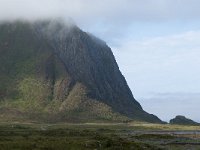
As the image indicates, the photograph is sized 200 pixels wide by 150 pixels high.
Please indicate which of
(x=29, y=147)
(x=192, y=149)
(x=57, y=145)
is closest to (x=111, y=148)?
(x=57, y=145)

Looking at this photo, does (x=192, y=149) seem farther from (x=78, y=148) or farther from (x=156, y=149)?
(x=78, y=148)

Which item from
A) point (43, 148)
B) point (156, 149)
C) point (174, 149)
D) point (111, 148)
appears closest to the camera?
point (43, 148)

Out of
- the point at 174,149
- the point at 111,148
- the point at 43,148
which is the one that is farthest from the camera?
the point at 174,149

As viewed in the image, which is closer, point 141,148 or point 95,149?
point 95,149

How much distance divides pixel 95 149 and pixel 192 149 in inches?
1118

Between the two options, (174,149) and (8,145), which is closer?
(8,145)

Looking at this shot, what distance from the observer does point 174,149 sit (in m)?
101

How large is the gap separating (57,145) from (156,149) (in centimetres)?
2094

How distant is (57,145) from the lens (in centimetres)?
8556

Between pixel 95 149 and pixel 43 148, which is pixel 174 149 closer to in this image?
pixel 95 149

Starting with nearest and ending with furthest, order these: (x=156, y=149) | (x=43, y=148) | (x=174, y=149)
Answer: (x=43, y=148) < (x=156, y=149) < (x=174, y=149)

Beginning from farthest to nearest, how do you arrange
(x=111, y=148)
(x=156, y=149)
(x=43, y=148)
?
(x=156, y=149) → (x=111, y=148) → (x=43, y=148)

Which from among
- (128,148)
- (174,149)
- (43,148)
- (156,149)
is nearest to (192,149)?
(174,149)

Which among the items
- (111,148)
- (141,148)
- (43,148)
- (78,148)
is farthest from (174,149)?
(43,148)
